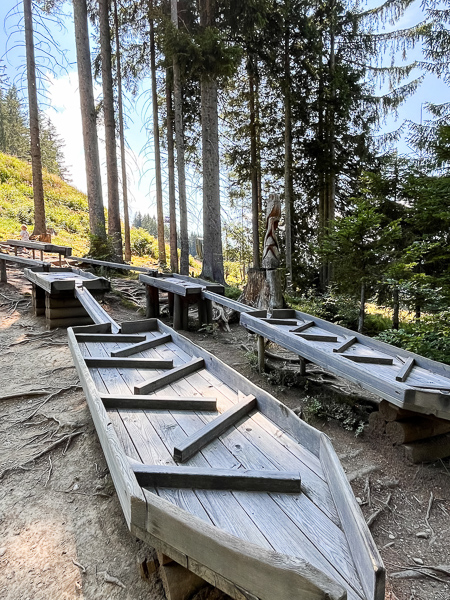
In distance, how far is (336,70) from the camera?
1203 cm

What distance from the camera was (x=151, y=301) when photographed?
25.8ft

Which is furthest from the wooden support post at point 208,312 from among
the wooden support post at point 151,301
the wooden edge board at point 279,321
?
the wooden edge board at point 279,321

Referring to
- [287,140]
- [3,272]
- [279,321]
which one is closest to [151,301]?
[279,321]

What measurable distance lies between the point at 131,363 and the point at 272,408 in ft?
5.08

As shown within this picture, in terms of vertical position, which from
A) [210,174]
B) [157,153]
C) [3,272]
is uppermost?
[157,153]

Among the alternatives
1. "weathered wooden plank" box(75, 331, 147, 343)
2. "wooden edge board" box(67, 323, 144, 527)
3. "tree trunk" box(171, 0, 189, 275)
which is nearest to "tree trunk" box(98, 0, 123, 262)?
"tree trunk" box(171, 0, 189, 275)

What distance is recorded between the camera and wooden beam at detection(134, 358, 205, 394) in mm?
2933

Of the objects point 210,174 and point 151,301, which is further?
point 210,174

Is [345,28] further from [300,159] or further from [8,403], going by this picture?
[8,403]

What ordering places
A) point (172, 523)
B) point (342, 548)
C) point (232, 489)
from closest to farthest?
point (172, 523) → point (342, 548) → point (232, 489)

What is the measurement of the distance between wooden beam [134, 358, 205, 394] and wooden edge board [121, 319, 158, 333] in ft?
4.37

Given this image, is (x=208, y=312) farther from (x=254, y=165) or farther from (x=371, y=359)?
(x=254, y=165)

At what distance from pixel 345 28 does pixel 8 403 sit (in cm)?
1503

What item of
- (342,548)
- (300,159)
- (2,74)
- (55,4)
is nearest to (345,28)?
(300,159)
